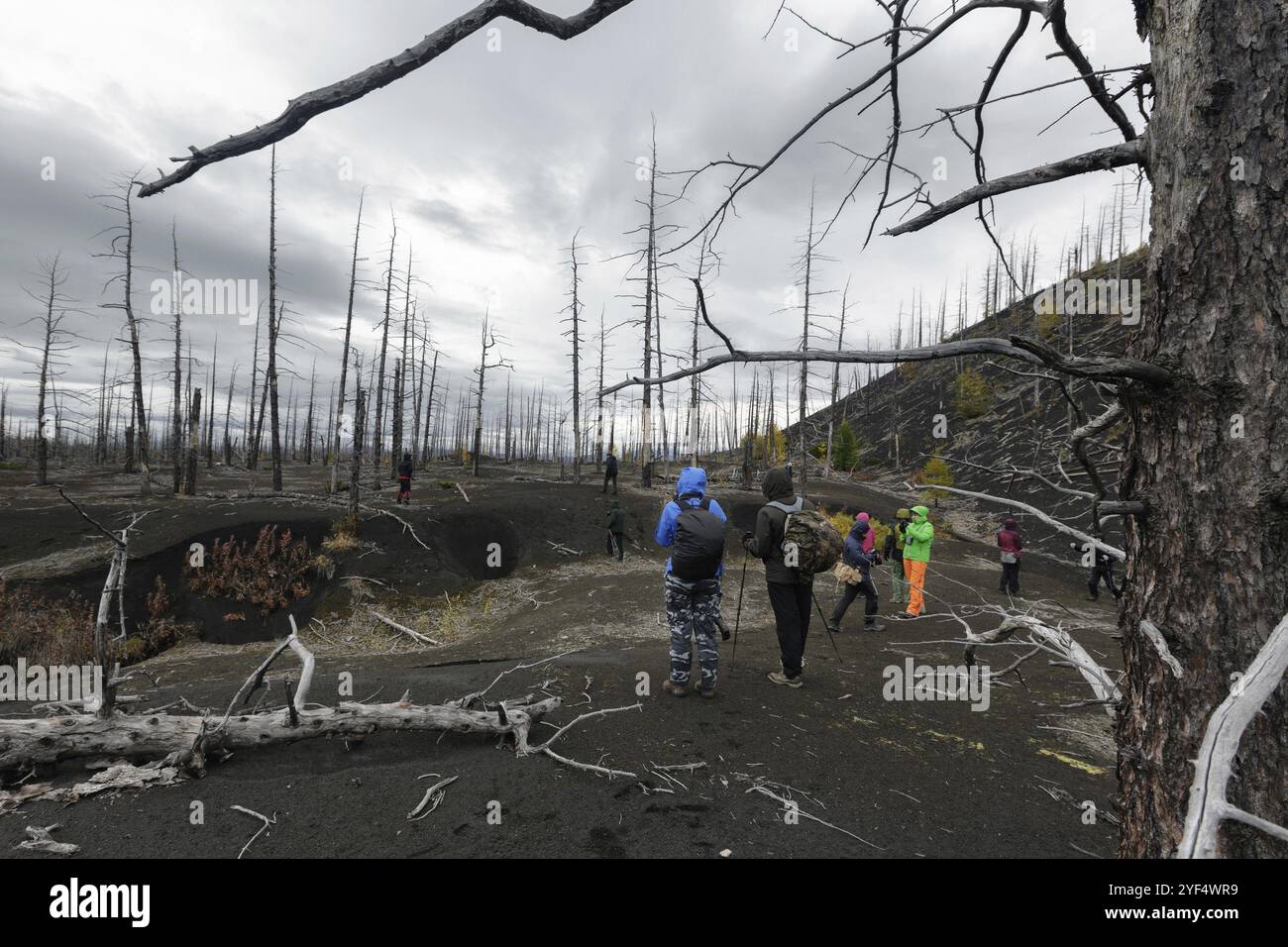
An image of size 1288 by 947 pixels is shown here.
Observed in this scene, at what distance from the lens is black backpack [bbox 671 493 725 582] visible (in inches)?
211

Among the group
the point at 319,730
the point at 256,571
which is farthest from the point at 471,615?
the point at 319,730

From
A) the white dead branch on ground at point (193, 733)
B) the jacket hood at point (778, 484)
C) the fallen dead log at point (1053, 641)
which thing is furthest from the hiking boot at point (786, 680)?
the fallen dead log at point (1053, 641)

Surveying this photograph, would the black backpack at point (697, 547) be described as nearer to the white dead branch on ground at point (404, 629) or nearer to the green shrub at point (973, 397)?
the white dead branch on ground at point (404, 629)

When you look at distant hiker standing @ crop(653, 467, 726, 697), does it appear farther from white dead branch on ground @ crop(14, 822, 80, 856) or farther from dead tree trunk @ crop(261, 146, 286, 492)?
dead tree trunk @ crop(261, 146, 286, 492)

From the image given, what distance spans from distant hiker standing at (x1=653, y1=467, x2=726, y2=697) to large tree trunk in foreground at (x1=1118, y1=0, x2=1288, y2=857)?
12.5 feet

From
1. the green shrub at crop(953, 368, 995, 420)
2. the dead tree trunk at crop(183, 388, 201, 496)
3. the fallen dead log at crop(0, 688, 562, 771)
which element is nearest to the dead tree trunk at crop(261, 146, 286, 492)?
the dead tree trunk at crop(183, 388, 201, 496)

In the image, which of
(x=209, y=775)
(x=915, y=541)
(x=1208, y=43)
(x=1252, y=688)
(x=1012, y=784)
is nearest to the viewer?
(x=1252, y=688)

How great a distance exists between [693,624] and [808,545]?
4.92ft

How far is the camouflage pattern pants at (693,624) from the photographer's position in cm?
544

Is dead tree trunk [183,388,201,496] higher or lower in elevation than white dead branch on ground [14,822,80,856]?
higher

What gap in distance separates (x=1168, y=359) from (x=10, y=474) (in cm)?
4243

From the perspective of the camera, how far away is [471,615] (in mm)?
12297
